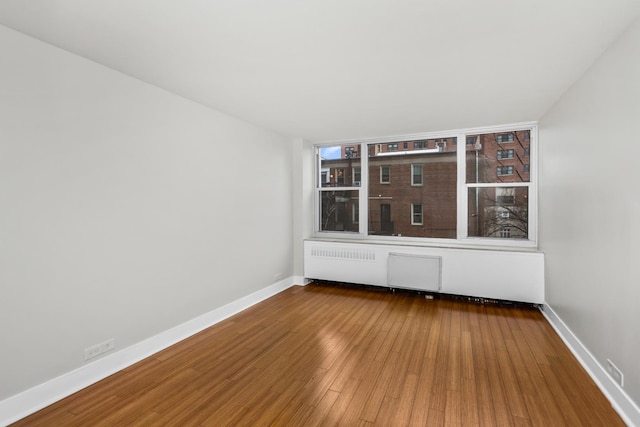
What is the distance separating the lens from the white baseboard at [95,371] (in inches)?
75.7

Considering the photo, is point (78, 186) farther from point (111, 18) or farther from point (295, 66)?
point (295, 66)

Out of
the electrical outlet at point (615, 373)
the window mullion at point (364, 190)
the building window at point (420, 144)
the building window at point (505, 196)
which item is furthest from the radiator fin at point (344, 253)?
the electrical outlet at point (615, 373)

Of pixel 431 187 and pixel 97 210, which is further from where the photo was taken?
pixel 431 187

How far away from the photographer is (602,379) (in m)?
2.18

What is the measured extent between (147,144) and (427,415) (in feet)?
10.3

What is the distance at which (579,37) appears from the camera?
1974 mm

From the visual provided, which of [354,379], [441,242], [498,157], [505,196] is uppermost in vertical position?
[498,157]

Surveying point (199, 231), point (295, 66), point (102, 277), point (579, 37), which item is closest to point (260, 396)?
point (102, 277)

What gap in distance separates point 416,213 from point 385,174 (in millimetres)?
831

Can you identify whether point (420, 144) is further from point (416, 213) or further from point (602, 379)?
point (602, 379)

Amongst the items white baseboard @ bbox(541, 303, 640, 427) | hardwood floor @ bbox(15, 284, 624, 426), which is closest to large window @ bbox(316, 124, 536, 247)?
hardwood floor @ bbox(15, 284, 624, 426)

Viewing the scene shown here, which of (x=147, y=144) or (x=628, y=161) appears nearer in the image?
(x=628, y=161)

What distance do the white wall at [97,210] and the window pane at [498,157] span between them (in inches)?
137

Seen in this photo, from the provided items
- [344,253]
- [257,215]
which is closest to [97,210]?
[257,215]
